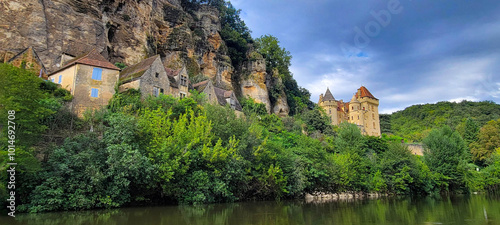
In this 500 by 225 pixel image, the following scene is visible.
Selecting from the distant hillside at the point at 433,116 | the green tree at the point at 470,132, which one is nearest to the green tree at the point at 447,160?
the green tree at the point at 470,132

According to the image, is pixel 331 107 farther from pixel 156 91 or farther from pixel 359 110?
pixel 156 91

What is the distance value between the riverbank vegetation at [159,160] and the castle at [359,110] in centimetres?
4187

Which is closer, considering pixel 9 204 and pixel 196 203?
pixel 9 204

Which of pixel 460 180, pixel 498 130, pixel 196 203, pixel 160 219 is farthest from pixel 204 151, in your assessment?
pixel 498 130

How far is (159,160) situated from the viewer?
19859 millimetres

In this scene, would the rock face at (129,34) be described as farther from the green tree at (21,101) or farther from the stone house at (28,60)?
the green tree at (21,101)

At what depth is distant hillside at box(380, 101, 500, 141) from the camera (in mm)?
79300

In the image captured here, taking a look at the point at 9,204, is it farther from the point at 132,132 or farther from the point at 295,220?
the point at 295,220

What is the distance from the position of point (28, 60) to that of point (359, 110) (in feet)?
242

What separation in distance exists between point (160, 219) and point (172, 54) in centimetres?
3311

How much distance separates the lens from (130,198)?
19.7 m

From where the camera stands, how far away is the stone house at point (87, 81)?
2558 centimetres

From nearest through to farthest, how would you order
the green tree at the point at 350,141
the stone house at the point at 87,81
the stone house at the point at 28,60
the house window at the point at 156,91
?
the stone house at the point at 87,81 → the stone house at the point at 28,60 → the house window at the point at 156,91 → the green tree at the point at 350,141

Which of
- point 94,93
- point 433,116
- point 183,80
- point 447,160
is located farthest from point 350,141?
point 433,116
